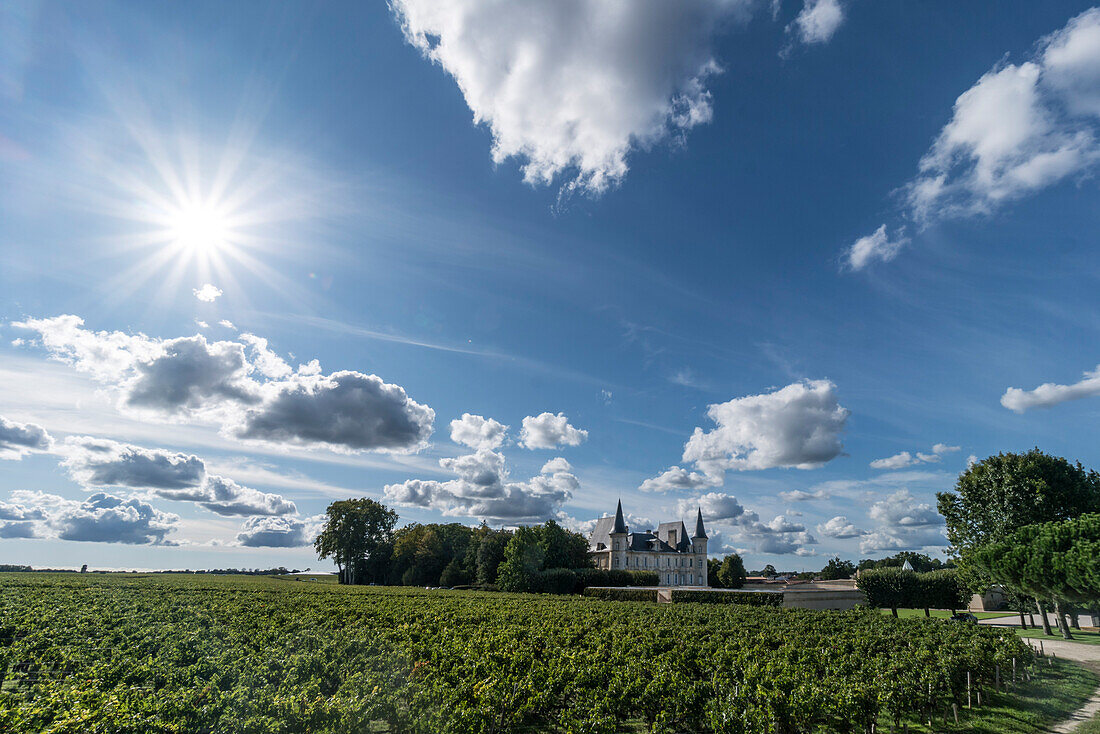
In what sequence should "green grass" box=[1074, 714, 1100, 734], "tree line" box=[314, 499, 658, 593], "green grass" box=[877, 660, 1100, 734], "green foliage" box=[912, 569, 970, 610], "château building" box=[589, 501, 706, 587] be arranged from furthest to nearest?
1. "château building" box=[589, 501, 706, 587]
2. "tree line" box=[314, 499, 658, 593]
3. "green foliage" box=[912, 569, 970, 610]
4. "green grass" box=[877, 660, 1100, 734]
5. "green grass" box=[1074, 714, 1100, 734]

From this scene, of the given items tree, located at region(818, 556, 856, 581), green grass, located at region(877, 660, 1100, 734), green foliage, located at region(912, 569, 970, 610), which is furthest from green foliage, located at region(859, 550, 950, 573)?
green grass, located at region(877, 660, 1100, 734)

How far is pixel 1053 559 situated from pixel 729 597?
97.3ft

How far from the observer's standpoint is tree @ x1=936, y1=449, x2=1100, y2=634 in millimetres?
34781

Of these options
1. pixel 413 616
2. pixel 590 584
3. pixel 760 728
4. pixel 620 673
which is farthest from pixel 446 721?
pixel 590 584

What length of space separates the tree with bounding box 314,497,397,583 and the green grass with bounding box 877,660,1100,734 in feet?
292

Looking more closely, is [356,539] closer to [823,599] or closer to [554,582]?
[554,582]

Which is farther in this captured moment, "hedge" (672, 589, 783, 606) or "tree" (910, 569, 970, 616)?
"tree" (910, 569, 970, 616)

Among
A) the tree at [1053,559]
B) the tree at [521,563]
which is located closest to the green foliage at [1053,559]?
the tree at [1053,559]

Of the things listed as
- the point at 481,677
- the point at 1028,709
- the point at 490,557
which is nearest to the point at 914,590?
the point at 1028,709

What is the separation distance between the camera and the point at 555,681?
43.0 feet

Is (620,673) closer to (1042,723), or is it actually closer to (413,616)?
(1042,723)

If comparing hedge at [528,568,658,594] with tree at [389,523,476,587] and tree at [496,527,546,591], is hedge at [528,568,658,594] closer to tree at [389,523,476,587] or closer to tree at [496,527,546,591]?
tree at [496,527,546,591]

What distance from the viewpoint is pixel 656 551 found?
95688mm

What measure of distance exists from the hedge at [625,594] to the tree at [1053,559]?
34.6 m
